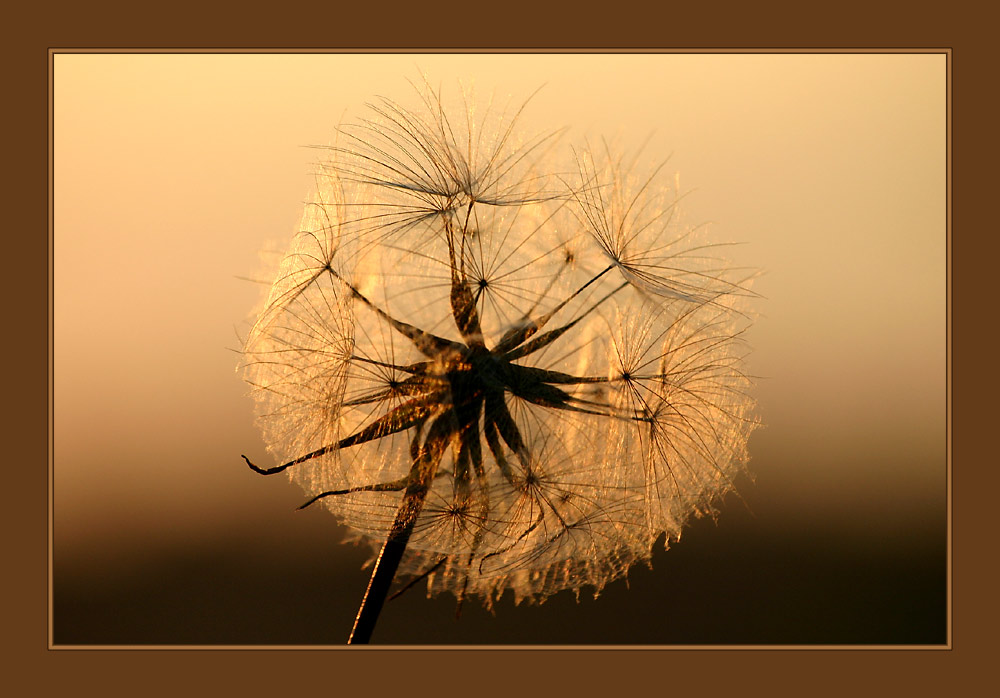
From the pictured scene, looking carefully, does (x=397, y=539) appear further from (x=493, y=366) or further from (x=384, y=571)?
Result: (x=493, y=366)

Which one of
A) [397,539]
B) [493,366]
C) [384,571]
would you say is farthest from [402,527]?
[493,366]

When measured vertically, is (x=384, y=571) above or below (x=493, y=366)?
below

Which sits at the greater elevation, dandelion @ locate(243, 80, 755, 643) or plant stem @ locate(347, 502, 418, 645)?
dandelion @ locate(243, 80, 755, 643)

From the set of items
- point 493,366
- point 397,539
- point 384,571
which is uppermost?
point 493,366

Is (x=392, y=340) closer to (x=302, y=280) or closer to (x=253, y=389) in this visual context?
(x=302, y=280)

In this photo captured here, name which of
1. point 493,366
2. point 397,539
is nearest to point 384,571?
point 397,539

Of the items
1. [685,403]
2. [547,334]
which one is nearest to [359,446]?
[547,334]

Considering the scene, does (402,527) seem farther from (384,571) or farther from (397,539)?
(384,571)

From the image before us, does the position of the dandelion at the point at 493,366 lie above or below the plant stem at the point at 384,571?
above
